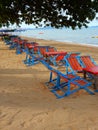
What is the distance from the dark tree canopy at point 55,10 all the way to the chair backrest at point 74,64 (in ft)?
4.68

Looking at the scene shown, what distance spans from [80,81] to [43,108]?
5.25 ft

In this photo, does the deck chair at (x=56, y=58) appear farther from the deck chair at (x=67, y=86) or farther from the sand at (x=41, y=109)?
the deck chair at (x=67, y=86)

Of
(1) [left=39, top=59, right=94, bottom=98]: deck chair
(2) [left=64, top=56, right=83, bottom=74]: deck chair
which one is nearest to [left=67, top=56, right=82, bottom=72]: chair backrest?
(2) [left=64, top=56, right=83, bottom=74]: deck chair

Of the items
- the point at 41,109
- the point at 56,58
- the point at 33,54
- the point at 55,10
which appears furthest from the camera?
the point at 33,54

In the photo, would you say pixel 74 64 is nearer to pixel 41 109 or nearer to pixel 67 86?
pixel 67 86

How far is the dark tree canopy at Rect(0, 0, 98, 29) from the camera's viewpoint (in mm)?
9016

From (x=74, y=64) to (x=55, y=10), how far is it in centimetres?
207

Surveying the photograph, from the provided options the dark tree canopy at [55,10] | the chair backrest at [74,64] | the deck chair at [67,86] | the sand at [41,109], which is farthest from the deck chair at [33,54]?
the deck chair at [67,86]

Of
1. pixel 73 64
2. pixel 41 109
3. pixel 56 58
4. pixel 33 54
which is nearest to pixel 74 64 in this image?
pixel 73 64

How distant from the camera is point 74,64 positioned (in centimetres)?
869

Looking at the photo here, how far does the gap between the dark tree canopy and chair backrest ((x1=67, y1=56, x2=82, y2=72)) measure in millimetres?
1428

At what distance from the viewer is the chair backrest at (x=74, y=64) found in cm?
850

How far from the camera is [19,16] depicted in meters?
11.4

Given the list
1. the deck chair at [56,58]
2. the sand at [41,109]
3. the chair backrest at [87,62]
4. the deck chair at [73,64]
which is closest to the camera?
the sand at [41,109]
